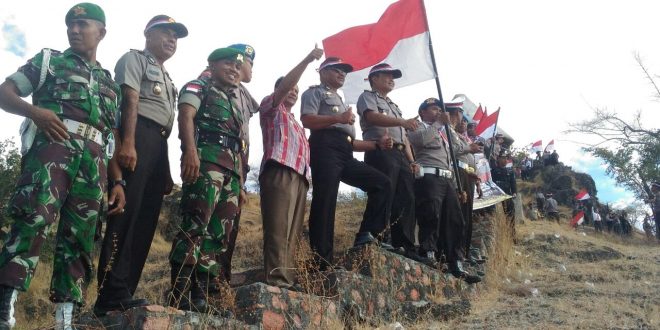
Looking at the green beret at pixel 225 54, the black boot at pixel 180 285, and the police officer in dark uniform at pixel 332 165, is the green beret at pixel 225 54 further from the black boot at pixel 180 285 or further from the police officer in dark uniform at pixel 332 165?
the black boot at pixel 180 285

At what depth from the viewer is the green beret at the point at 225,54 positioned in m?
4.06

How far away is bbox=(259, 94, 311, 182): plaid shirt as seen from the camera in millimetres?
4410

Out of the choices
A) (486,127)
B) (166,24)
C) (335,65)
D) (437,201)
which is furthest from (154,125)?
(486,127)

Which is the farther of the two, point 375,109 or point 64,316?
point 375,109

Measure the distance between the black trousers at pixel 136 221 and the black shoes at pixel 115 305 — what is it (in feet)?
0.09

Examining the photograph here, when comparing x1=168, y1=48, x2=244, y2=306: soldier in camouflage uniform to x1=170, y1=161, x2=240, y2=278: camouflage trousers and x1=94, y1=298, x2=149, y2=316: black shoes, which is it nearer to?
x1=170, y1=161, x2=240, y2=278: camouflage trousers

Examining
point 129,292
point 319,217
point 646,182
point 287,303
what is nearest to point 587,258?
point 319,217

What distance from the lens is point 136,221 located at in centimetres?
351

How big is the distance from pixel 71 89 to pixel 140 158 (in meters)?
0.57

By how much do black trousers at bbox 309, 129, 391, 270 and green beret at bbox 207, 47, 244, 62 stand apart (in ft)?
3.59

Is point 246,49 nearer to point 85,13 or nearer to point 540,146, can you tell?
point 85,13

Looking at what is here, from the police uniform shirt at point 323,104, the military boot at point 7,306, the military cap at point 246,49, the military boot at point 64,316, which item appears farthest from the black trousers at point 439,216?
the military boot at point 7,306

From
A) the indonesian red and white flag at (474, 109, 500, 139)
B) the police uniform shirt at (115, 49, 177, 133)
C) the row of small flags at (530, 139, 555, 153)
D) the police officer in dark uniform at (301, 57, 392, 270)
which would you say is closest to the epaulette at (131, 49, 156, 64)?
the police uniform shirt at (115, 49, 177, 133)

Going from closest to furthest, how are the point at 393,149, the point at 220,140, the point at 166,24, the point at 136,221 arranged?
the point at 136,221
the point at 220,140
the point at 166,24
the point at 393,149
